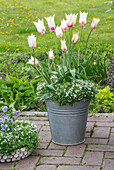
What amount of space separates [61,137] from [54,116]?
0.83 ft

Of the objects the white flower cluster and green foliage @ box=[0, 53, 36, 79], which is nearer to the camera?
the white flower cluster

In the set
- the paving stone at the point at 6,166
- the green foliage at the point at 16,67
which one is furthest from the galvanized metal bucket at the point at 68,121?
the green foliage at the point at 16,67

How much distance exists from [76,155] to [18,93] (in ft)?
5.41

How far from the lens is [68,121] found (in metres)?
3.24

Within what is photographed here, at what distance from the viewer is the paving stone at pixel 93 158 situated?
2883 millimetres

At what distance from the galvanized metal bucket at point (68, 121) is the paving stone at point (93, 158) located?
11.8 inches

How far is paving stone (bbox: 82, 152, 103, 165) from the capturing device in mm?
2883

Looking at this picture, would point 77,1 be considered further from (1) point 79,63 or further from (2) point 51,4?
(1) point 79,63

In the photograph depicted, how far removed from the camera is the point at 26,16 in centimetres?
1163

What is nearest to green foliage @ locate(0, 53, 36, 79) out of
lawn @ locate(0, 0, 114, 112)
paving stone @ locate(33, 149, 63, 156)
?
lawn @ locate(0, 0, 114, 112)

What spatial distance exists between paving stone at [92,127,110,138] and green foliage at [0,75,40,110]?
3.86ft

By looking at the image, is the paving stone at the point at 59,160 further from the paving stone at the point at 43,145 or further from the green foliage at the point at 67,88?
the green foliage at the point at 67,88

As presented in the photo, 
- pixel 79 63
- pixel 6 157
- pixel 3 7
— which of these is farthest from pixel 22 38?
pixel 6 157

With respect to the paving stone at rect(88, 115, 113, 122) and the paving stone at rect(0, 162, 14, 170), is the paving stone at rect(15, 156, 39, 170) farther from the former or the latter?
the paving stone at rect(88, 115, 113, 122)
